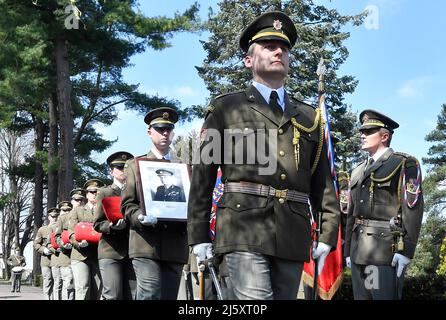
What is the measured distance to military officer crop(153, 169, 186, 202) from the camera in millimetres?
7793

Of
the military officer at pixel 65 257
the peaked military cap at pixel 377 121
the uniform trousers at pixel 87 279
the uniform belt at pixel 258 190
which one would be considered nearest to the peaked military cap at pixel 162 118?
the peaked military cap at pixel 377 121

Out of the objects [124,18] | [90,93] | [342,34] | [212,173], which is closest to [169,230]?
[212,173]

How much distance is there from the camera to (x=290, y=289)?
15.9 feet

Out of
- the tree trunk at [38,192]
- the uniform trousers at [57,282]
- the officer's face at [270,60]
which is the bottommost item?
the uniform trousers at [57,282]

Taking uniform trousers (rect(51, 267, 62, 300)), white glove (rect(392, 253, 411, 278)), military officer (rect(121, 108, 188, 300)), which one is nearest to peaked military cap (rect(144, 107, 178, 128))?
military officer (rect(121, 108, 188, 300))

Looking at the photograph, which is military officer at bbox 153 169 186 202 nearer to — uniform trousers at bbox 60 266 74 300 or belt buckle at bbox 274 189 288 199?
belt buckle at bbox 274 189 288 199

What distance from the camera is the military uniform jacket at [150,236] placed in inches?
304

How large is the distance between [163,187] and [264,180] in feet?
10.3

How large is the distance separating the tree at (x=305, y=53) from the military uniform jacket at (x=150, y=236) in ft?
74.2

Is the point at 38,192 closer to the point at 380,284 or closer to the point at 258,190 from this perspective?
the point at 380,284

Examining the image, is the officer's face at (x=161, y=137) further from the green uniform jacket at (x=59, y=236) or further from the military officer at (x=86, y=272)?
the green uniform jacket at (x=59, y=236)

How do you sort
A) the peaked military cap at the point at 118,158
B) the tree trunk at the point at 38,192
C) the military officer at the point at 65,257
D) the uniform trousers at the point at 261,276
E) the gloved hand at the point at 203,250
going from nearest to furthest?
1. the uniform trousers at the point at 261,276
2. the gloved hand at the point at 203,250
3. the peaked military cap at the point at 118,158
4. the military officer at the point at 65,257
5. the tree trunk at the point at 38,192

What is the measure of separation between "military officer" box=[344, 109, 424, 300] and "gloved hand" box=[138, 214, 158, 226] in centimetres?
225

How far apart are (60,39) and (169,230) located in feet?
71.7
